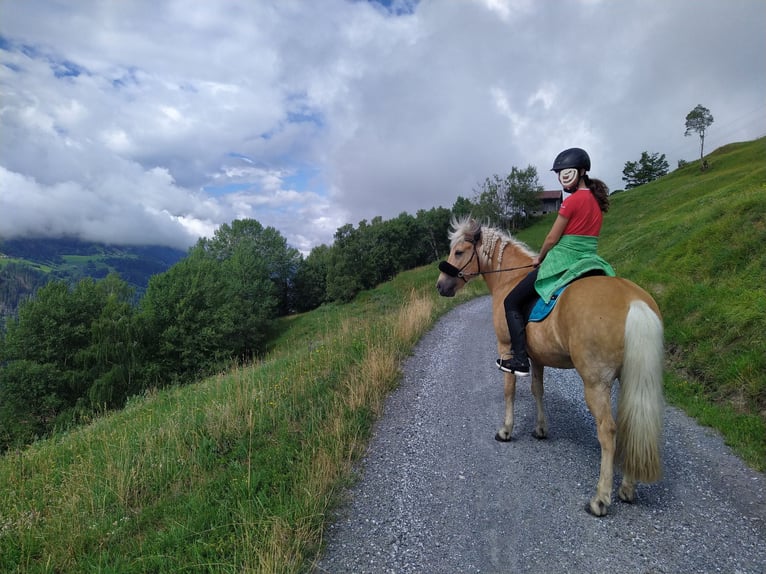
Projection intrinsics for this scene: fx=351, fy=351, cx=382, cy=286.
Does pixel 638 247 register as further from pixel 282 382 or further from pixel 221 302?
pixel 221 302

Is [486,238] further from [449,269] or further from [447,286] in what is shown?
[447,286]

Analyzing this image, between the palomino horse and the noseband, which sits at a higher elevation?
the noseband

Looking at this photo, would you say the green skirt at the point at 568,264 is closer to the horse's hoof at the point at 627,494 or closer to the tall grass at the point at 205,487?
the horse's hoof at the point at 627,494

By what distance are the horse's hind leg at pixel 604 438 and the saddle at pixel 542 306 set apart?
0.90m

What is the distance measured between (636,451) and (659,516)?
2.32 feet

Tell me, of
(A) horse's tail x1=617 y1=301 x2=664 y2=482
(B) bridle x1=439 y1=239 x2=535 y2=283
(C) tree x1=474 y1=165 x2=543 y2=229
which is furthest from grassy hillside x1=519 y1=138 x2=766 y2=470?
(C) tree x1=474 y1=165 x2=543 y2=229

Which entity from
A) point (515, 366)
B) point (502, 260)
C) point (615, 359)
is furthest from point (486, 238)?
point (615, 359)

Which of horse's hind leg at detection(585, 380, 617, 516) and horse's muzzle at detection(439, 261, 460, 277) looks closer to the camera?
horse's hind leg at detection(585, 380, 617, 516)

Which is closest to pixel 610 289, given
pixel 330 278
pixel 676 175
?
pixel 330 278

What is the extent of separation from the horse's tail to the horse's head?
233 centimetres

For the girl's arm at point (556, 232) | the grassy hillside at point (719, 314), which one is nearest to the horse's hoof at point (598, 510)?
the grassy hillside at point (719, 314)

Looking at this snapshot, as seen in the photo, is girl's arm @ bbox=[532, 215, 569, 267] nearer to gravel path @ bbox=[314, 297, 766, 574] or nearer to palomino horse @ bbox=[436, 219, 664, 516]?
palomino horse @ bbox=[436, 219, 664, 516]

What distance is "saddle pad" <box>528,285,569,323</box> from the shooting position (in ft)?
13.5

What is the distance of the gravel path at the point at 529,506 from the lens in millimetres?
2982
